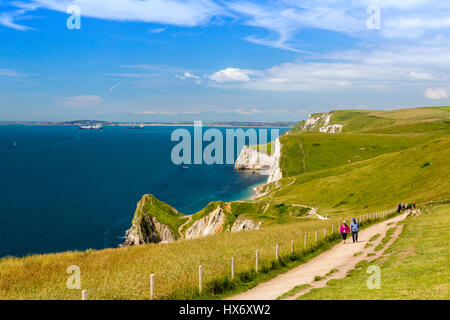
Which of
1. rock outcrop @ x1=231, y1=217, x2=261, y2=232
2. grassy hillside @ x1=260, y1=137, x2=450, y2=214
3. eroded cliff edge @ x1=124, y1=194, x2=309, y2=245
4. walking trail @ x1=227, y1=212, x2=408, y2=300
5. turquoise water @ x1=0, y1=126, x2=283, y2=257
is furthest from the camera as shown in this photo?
turquoise water @ x1=0, y1=126, x2=283, y2=257

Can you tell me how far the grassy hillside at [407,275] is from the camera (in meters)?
14.3

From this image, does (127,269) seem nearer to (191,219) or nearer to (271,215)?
(271,215)

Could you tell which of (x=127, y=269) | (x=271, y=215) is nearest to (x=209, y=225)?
(x=271, y=215)

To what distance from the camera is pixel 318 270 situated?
903 inches

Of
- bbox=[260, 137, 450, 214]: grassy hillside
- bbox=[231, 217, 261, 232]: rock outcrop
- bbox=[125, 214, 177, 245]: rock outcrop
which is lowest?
bbox=[125, 214, 177, 245]: rock outcrop

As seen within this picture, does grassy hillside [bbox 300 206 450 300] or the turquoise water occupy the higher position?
grassy hillside [bbox 300 206 450 300]

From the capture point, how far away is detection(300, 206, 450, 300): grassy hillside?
1425cm

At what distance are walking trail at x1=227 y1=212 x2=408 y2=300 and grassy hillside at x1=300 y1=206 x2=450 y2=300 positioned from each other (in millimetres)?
970

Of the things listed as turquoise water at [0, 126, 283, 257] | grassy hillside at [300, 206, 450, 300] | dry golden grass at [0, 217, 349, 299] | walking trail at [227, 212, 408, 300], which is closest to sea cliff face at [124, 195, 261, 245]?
turquoise water at [0, 126, 283, 257]

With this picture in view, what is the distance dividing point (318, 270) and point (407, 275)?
6.13m

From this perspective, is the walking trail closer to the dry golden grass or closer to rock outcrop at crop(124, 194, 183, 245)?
the dry golden grass

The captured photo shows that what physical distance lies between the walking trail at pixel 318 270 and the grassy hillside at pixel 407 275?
970mm
